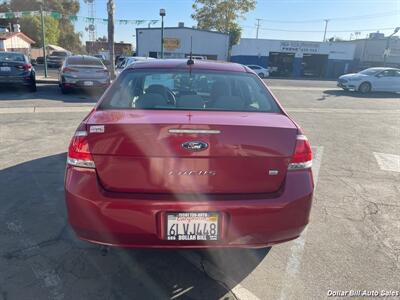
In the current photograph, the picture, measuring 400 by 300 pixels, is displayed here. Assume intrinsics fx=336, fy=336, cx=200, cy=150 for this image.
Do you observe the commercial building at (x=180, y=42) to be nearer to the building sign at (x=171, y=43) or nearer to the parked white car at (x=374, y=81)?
the building sign at (x=171, y=43)

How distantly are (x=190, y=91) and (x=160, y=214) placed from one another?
1.67m

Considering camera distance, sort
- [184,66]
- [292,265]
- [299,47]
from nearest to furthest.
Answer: [292,265]
[184,66]
[299,47]

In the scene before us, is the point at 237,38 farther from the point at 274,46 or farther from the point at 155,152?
the point at 155,152

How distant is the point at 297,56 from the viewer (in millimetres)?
43312

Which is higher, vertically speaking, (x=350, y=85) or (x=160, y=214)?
(x=160, y=214)

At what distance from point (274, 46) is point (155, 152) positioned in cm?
4333

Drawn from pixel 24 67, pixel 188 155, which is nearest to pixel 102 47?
pixel 24 67

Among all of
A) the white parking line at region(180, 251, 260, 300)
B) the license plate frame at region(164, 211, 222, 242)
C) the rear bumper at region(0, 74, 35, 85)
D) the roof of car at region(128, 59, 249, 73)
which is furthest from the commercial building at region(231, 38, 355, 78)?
the license plate frame at region(164, 211, 222, 242)

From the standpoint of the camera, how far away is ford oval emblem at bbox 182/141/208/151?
2.21 m

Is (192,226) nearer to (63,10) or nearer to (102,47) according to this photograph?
(63,10)

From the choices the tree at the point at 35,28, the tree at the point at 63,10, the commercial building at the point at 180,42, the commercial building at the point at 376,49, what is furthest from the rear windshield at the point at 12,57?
the tree at the point at 63,10

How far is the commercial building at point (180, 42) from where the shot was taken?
3584 centimetres

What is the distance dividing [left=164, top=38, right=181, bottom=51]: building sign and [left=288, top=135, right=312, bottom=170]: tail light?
36248mm

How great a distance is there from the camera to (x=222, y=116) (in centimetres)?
250
